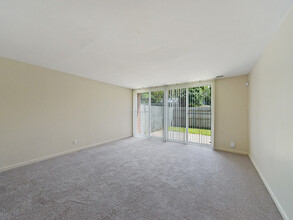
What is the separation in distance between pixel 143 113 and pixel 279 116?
4.52 m

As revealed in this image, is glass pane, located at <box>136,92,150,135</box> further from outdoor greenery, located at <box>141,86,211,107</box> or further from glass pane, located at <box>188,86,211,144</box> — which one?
glass pane, located at <box>188,86,211,144</box>

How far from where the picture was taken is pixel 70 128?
11.7 ft

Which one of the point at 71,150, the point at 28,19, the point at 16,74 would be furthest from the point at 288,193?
the point at 16,74

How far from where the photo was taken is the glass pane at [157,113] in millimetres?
5133

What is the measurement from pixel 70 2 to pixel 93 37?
565 millimetres

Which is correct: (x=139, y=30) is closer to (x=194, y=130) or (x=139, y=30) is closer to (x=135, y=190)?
→ (x=135, y=190)

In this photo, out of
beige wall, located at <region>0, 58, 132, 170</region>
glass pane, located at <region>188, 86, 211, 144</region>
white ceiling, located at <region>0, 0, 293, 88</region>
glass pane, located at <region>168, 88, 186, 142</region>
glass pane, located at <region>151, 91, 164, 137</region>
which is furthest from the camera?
glass pane, located at <region>151, 91, 164, 137</region>

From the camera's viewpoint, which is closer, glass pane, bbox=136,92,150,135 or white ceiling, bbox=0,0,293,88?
white ceiling, bbox=0,0,293,88

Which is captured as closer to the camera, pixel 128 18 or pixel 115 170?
pixel 128 18

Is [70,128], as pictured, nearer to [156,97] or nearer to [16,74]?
[16,74]

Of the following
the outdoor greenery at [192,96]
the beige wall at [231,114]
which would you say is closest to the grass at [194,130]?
the beige wall at [231,114]

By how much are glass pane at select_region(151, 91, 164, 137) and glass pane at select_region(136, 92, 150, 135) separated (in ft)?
0.80

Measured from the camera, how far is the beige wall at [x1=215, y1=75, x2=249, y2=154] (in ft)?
11.3

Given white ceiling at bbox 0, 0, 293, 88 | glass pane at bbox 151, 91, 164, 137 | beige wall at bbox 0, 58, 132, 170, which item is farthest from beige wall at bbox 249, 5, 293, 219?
beige wall at bbox 0, 58, 132, 170
